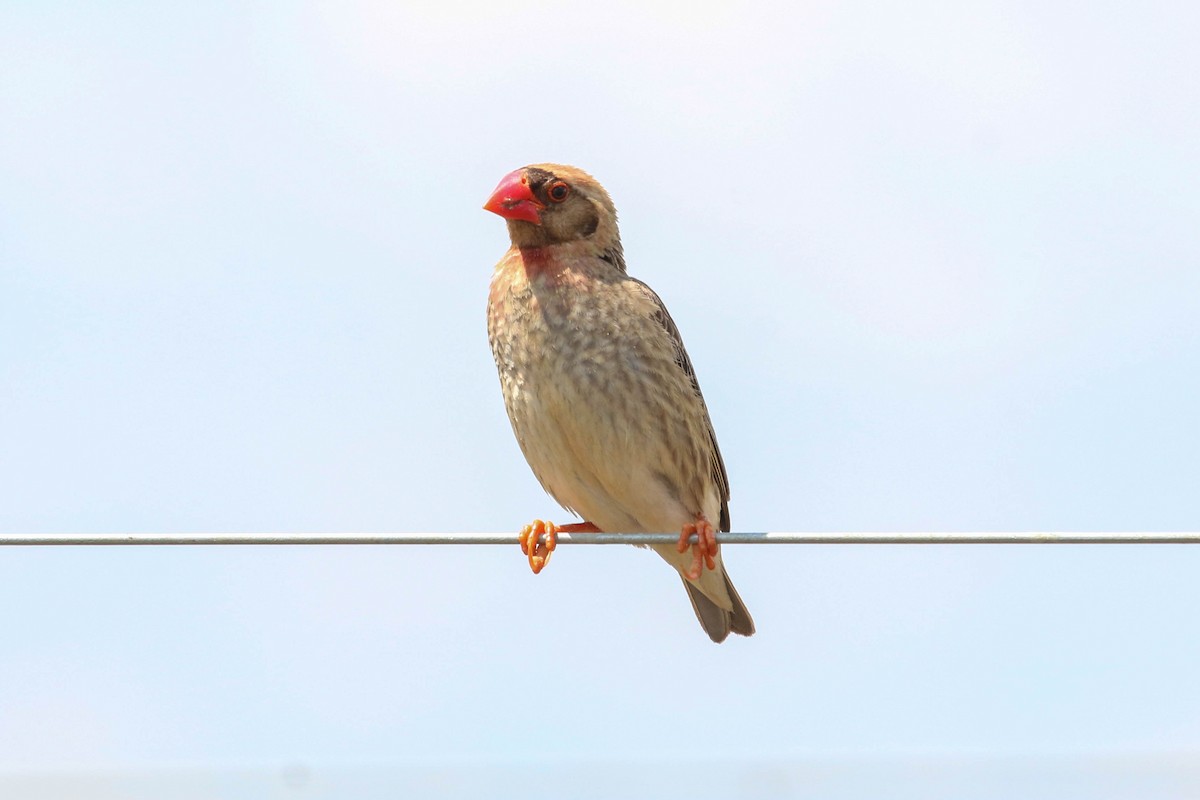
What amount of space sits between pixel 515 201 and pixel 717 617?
2594mm

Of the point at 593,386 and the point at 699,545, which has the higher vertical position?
the point at 593,386

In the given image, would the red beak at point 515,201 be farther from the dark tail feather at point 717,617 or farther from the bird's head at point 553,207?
the dark tail feather at point 717,617

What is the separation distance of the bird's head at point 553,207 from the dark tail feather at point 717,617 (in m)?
2.02

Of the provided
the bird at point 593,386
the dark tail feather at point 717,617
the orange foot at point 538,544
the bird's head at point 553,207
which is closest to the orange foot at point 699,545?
the bird at point 593,386

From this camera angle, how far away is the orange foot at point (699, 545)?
8.61m

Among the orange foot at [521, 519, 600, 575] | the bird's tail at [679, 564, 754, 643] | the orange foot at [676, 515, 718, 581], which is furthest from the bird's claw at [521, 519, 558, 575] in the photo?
the bird's tail at [679, 564, 754, 643]

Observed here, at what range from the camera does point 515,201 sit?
30.7ft

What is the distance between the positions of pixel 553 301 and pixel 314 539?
3103 mm

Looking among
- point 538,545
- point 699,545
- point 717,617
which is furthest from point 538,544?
point 717,617

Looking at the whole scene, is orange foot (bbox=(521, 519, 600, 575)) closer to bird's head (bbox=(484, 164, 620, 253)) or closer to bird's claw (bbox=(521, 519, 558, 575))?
bird's claw (bbox=(521, 519, 558, 575))

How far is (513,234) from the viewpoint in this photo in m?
9.46

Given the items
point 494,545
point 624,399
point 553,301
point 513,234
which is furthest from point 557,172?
point 494,545

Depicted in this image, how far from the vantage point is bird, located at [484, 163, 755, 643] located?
8.60 metres

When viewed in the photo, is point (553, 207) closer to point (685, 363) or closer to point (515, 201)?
point (515, 201)
